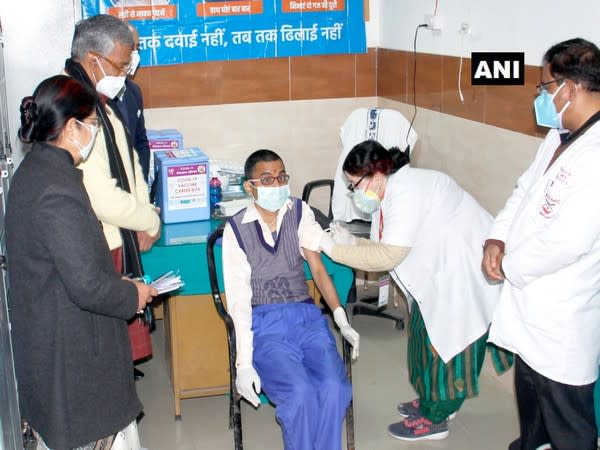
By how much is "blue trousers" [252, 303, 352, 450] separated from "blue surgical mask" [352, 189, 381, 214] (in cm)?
46

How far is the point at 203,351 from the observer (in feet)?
11.3

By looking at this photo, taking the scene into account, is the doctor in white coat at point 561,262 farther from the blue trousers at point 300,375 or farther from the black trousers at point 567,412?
the blue trousers at point 300,375

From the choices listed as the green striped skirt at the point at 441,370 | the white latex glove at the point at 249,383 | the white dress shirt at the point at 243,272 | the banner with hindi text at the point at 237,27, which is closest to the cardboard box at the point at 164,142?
the banner with hindi text at the point at 237,27

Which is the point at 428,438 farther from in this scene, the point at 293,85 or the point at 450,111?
the point at 293,85

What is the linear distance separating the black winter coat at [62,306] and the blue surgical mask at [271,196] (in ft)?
2.78

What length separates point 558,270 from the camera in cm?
230

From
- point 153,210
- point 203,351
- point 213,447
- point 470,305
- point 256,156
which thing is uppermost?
point 256,156

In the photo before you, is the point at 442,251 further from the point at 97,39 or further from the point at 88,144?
the point at 97,39

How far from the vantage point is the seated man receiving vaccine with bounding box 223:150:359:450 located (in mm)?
2715

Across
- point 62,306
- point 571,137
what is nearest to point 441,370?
point 571,137

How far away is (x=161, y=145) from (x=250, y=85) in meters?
0.85

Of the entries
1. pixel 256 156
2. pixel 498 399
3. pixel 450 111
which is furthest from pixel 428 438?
pixel 450 111

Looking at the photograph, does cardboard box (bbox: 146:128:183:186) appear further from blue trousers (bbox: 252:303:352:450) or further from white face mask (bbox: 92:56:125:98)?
blue trousers (bbox: 252:303:352:450)

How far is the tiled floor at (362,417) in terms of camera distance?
3.27m
